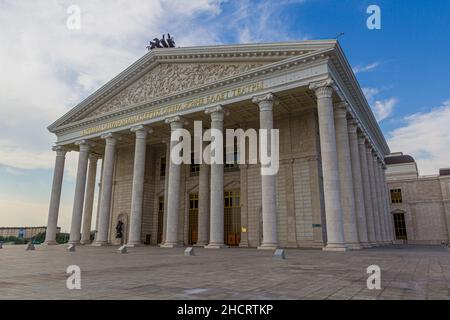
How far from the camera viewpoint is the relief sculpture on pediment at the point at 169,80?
24375mm

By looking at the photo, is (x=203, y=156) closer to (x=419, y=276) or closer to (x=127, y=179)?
(x=127, y=179)

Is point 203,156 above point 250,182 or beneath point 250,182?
above

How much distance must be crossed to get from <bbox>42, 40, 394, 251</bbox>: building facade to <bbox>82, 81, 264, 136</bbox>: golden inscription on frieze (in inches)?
3.7

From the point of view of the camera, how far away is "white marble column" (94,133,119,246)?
28.5 metres

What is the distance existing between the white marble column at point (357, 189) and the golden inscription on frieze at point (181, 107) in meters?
8.70

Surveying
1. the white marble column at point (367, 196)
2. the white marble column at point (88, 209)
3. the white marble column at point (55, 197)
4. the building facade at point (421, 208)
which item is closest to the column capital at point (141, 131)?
the white marble column at point (55, 197)

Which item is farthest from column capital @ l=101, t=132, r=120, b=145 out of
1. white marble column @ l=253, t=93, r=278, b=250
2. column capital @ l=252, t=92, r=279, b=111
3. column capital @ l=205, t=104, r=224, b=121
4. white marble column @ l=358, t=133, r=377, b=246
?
white marble column @ l=358, t=133, r=377, b=246

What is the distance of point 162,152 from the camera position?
35781mm

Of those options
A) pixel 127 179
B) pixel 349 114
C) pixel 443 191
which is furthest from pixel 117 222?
pixel 443 191

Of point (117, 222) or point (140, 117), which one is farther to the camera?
point (117, 222)

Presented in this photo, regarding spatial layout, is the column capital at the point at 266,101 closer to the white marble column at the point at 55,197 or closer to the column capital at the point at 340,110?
the column capital at the point at 340,110

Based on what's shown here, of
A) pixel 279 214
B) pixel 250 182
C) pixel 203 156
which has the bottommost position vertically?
pixel 279 214

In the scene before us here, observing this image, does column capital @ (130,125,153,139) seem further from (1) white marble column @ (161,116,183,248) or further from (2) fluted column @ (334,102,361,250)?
(2) fluted column @ (334,102,361,250)

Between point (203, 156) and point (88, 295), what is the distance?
919 inches
